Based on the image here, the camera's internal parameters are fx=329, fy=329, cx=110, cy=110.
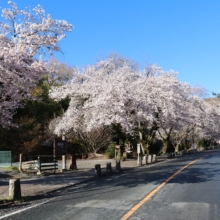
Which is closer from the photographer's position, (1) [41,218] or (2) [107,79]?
(1) [41,218]

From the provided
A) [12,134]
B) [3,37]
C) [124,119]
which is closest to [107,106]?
[124,119]

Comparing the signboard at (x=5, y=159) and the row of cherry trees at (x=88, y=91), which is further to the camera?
the signboard at (x=5, y=159)

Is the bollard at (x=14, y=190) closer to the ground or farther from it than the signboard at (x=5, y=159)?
closer to the ground

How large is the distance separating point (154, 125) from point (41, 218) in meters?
27.1

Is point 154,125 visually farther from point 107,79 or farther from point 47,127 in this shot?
point 47,127

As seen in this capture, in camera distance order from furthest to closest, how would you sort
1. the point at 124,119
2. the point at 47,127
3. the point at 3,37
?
the point at 47,127, the point at 124,119, the point at 3,37

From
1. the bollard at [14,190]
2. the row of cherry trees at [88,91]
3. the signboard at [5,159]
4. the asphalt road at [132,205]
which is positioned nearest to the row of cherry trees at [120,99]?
the row of cherry trees at [88,91]

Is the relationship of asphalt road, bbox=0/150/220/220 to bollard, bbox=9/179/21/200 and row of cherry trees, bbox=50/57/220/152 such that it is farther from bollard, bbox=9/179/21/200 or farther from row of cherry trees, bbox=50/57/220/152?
row of cherry trees, bbox=50/57/220/152

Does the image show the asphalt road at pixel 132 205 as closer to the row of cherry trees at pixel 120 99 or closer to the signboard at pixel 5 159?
the signboard at pixel 5 159

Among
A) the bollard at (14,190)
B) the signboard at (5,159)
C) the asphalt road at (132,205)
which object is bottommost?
the asphalt road at (132,205)

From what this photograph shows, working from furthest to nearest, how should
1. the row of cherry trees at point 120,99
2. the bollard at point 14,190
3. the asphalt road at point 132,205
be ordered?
the row of cherry trees at point 120,99
the bollard at point 14,190
the asphalt road at point 132,205

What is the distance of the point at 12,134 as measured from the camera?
34312 mm

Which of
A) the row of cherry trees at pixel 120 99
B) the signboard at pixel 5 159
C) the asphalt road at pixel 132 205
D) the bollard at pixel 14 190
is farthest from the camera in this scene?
the row of cherry trees at pixel 120 99

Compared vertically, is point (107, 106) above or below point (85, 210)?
above
